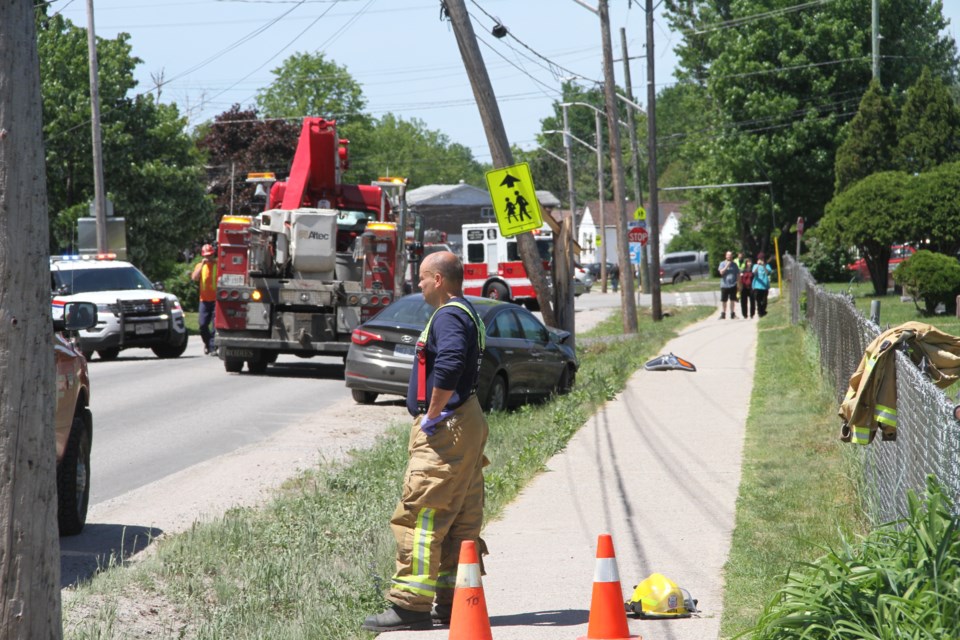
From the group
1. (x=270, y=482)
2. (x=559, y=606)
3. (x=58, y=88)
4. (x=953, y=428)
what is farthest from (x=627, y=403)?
(x=58, y=88)

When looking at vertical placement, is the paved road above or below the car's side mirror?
below

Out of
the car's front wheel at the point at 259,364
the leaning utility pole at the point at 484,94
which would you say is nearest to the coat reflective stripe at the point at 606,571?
the leaning utility pole at the point at 484,94

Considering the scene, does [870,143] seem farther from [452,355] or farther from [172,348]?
[452,355]

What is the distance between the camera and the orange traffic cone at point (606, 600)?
218 inches

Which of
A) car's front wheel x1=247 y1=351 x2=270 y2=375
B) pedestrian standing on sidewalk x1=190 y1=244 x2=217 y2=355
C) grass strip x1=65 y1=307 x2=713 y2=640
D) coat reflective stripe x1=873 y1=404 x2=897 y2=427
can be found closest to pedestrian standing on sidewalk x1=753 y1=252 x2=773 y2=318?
pedestrian standing on sidewalk x1=190 y1=244 x2=217 y2=355

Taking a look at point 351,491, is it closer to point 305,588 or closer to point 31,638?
point 305,588

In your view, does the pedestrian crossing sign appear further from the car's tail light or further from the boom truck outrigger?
the boom truck outrigger

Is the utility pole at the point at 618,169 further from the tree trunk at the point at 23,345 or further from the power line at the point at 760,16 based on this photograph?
the power line at the point at 760,16

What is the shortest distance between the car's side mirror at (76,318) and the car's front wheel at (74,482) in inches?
27.9

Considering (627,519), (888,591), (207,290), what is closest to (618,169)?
(207,290)

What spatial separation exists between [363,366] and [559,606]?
32.2 ft

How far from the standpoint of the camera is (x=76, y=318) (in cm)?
873

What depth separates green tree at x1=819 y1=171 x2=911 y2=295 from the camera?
33.0 metres

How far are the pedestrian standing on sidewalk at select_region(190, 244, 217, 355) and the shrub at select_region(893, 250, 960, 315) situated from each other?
43.9 feet
